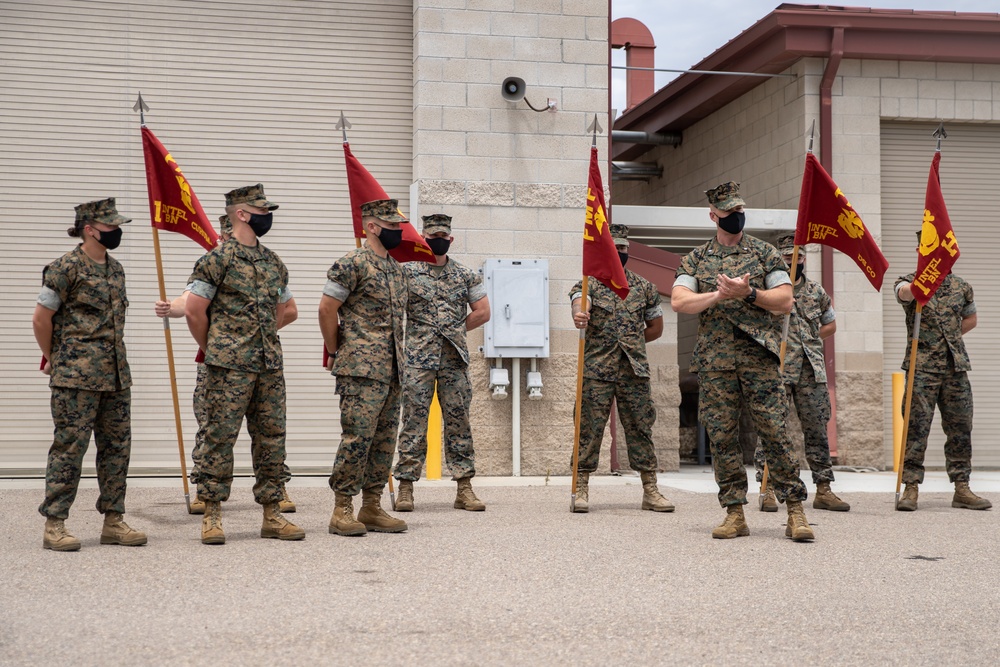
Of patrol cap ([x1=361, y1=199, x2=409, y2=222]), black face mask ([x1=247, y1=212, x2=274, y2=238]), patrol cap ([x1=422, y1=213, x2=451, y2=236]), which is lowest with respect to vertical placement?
black face mask ([x1=247, y1=212, x2=274, y2=238])

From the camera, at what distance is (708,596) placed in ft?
17.9

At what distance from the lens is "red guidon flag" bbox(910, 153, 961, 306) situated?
30.5 feet

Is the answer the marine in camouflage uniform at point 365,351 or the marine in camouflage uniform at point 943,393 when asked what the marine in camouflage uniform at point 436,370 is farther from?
the marine in camouflage uniform at point 943,393

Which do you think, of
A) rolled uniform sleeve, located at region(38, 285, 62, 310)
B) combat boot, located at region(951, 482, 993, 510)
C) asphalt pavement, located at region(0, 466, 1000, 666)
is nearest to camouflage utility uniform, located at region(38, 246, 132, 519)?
rolled uniform sleeve, located at region(38, 285, 62, 310)

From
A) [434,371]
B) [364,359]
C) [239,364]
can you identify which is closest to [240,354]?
[239,364]

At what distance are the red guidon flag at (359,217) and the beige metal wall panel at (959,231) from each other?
7.69m

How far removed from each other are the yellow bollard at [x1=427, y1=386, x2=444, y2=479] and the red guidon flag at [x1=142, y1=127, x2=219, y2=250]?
3.52m

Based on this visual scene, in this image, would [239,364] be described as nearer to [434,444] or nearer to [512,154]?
[434,444]

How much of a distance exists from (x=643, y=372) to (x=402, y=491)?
6.97 ft

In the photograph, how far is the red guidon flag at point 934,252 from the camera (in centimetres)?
930

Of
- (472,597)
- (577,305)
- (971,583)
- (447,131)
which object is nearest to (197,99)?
(447,131)

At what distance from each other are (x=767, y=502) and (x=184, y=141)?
290 inches

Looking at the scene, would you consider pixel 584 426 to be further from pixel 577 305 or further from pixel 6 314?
pixel 6 314

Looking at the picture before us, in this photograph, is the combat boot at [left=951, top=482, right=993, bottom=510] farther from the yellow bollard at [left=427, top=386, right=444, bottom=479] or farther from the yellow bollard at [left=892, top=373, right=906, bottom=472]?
the yellow bollard at [left=427, top=386, right=444, bottom=479]
